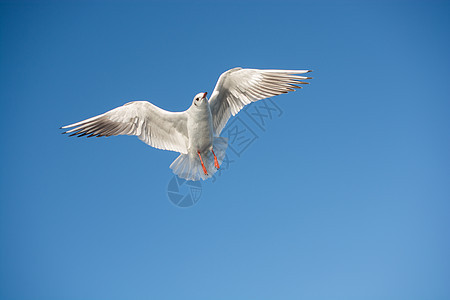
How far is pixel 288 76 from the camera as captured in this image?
6.31m

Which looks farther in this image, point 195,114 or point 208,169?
point 208,169

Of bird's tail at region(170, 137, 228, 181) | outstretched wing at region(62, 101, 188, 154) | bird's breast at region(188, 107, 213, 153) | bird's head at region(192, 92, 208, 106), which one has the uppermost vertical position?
outstretched wing at region(62, 101, 188, 154)

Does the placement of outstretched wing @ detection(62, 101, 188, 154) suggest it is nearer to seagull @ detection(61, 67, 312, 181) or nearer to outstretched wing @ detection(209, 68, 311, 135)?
seagull @ detection(61, 67, 312, 181)

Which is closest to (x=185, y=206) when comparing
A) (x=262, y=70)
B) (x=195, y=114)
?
(x=195, y=114)

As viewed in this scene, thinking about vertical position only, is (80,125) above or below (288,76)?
above

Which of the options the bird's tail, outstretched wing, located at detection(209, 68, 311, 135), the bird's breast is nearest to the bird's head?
the bird's breast

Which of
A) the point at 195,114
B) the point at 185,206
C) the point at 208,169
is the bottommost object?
the point at 185,206

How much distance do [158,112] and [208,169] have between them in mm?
1506

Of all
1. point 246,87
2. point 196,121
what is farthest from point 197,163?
point 246,87

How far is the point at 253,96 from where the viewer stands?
6.48 meters

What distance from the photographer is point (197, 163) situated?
6762 mm

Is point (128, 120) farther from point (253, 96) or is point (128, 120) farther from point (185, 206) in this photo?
point (253, 96)

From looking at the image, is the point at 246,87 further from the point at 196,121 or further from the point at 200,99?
the point at 196,121

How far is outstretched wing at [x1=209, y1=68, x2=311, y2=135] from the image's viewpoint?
6.28 m
